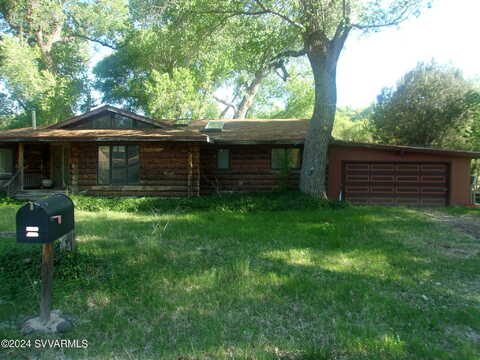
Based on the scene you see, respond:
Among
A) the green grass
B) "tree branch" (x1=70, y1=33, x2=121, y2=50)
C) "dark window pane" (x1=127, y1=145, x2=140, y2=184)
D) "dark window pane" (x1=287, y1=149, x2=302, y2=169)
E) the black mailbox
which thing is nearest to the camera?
the black mailbox

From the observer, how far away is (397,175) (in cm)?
1534

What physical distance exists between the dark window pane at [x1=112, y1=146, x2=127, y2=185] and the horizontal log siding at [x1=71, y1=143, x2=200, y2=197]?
354mm

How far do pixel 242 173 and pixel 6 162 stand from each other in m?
11.4

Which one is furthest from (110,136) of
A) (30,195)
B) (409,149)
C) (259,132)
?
(409,149)

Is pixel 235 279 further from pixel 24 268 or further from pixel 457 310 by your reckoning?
pixel 24 268

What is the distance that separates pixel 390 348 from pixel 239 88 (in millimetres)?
33969

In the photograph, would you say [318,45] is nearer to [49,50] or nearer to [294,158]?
[294,158]

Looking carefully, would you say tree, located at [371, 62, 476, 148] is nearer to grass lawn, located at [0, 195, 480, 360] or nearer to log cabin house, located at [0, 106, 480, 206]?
log cabin house, located at [0, 106, 480, 206]

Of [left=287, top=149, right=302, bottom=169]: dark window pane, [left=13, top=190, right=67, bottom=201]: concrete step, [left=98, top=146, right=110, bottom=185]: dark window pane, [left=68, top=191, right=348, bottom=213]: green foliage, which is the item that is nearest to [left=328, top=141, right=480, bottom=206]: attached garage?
[left=287, top=149, right=302, bottom=169]: dark window pane

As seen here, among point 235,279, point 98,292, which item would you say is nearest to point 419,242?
point 235,279

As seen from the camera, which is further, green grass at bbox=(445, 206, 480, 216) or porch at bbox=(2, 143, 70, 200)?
porch at bbox=(2, 143, 70, 200)

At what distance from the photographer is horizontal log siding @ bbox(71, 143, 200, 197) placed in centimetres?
1459

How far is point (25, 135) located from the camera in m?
14.1

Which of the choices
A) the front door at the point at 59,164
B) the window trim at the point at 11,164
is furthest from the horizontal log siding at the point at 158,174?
the window trim at the point at 11,164
